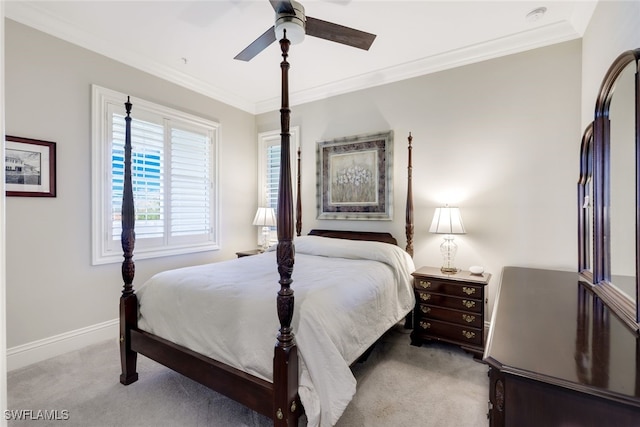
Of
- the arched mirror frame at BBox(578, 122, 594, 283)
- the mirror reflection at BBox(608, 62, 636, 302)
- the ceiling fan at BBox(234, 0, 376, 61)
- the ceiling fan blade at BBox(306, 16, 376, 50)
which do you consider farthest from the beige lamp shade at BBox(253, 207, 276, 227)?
the mirror reflection at BBox(608, 62, 636, 302)

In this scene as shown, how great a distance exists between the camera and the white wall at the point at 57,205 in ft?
7.97

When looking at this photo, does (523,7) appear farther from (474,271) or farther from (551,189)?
(474,271)

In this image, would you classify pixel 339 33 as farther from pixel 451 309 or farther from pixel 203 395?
pixel 203 395

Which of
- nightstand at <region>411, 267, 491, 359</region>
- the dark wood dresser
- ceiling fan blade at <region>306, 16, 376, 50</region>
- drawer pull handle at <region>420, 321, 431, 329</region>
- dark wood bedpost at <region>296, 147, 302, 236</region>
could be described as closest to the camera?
the dark wood dresser

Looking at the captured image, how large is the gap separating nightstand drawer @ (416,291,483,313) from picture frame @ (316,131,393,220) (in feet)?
3.43

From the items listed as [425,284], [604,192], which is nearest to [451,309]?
[425,284]

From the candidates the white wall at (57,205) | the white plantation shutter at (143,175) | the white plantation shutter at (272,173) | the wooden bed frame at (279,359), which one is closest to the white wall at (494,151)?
the white plantation shutter at (272,173)

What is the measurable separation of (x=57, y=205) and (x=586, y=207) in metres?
4.27

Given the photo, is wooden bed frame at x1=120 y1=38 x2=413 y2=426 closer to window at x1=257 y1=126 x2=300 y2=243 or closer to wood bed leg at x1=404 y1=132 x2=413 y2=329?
wood bed leg at x1=404 y1=132 x2=413 y2=329

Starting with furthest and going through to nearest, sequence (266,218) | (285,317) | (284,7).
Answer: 1. (266,218)
2. (284,7)
3. (285,317)

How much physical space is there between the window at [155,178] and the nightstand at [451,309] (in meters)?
2.76

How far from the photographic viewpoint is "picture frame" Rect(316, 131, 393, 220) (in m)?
3.55

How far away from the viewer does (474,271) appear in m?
2.76

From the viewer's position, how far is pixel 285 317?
149 centimetres
